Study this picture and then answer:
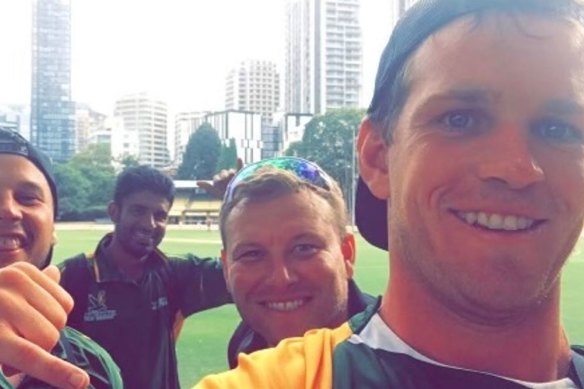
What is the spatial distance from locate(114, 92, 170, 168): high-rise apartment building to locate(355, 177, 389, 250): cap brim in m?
100

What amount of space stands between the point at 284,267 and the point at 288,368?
884 millimetres

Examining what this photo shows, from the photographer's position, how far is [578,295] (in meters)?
13.0

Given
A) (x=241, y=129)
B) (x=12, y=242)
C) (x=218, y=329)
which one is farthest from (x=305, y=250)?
(x=241, y=129)

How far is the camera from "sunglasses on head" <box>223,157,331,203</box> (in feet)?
7.77

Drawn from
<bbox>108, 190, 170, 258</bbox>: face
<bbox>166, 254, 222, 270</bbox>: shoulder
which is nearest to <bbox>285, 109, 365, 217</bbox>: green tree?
<bbox>108, 190, 170, 258</bbox>: face

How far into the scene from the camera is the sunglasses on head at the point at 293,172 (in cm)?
237

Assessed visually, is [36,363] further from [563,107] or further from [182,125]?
[182,125]

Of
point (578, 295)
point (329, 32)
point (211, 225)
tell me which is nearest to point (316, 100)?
point (329, 32)

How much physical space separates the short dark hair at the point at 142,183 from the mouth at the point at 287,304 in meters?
3.01

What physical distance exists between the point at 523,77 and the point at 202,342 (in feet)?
26.3

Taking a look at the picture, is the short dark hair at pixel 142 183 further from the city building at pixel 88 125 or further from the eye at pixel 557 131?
the city building at pixel 88 125

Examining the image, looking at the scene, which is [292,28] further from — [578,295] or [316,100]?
[578,295]

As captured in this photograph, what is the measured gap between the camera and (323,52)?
70.4 metres

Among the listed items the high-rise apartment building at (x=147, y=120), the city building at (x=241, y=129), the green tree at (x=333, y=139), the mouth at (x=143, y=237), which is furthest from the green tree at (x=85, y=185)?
the mouth at (x=143, y=237)
